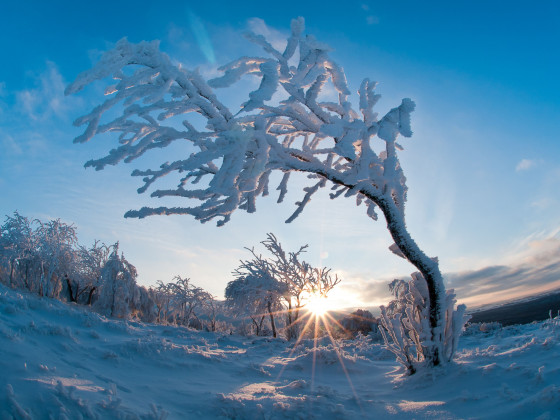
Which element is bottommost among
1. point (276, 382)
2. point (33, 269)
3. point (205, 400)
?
point (276, 382)

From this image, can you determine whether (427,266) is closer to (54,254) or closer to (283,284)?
(283,284)

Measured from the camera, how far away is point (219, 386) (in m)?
5.20

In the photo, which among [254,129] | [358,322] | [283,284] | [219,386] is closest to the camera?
[254,129]

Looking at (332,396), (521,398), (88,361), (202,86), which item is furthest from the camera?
(88,361)

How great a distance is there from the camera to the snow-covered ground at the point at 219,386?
3.08 m

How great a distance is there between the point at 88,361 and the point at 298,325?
46.9 feet

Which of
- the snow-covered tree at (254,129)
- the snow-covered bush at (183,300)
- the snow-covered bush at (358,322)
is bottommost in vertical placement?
the snow-covered bush at (358,322)

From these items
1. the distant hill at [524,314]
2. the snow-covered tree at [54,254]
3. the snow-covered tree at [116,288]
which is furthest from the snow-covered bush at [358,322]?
the snow-covered tree at [54,254]

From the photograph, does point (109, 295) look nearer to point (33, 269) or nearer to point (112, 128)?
point (33, 269)

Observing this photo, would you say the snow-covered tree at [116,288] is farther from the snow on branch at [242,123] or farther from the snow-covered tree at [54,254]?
the snow on branch at [242,123]

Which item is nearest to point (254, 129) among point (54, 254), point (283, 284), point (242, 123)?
point (242, 123)

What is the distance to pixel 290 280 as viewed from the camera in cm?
1828

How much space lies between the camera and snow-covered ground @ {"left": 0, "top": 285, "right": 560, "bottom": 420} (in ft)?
10.1

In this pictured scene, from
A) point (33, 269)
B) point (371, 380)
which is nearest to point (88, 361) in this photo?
point (371, 380)
